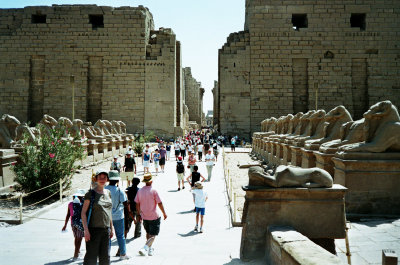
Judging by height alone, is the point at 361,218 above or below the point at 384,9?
below

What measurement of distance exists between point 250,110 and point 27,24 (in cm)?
1786

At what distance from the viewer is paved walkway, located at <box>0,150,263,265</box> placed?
4562 mm

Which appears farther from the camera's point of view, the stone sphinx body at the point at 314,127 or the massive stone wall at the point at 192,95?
the massive stone wall at the point at 192,95

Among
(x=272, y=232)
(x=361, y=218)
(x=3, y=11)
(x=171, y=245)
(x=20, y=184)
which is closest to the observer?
(x=272, y=232)

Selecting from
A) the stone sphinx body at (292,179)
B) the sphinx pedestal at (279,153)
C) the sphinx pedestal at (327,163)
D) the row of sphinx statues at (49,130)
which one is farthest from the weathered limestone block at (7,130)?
the sphinx pedestal at (279,153)

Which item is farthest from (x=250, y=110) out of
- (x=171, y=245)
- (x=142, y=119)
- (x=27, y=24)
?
(x=171, y=245)

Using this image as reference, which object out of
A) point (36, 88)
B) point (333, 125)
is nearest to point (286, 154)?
point (333, 125)

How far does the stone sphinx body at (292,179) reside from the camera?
4.20 metres

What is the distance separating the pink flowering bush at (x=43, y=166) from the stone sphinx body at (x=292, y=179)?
234 inches

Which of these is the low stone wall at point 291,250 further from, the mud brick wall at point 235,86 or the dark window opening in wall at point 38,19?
the dark window opening in wall at point 38,19

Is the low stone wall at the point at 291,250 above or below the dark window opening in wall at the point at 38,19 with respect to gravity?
below

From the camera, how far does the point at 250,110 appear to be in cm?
2602

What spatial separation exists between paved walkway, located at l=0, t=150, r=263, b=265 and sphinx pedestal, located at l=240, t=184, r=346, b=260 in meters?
0.32

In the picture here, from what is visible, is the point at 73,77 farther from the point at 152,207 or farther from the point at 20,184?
the point at 152,207
